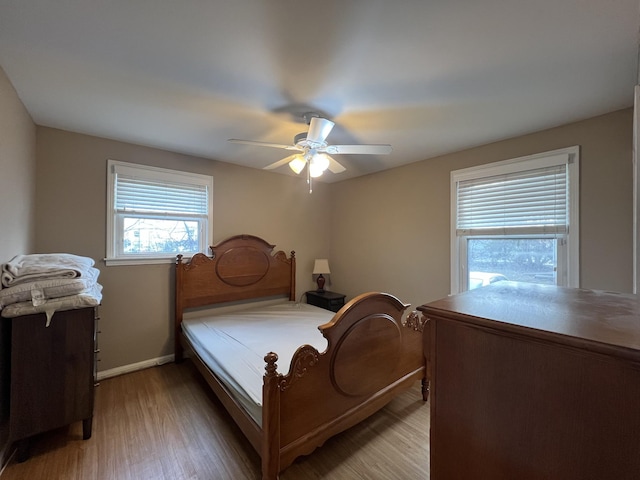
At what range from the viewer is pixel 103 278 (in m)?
2.69

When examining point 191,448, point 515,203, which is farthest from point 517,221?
point 191,448

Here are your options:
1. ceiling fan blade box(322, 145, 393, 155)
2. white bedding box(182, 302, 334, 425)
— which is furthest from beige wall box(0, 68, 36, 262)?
ceiling fan blade box(322, 145, 393, 155)

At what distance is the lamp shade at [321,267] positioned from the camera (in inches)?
164

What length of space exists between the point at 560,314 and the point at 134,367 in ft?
11.6

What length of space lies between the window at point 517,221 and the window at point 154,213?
2930 mm

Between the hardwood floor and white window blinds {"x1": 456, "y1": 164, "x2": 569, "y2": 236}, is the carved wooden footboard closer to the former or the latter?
the hardwood floor

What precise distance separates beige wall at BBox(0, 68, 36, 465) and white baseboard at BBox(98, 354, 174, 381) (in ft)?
3.37

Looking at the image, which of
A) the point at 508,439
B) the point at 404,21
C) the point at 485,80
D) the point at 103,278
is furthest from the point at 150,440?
the point at 485,80

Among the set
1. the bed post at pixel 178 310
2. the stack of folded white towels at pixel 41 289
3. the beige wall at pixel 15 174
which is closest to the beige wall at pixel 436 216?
the bed post at pixel 178 310

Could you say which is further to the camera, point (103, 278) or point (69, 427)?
point (103, 278)

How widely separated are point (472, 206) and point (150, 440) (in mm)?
3417

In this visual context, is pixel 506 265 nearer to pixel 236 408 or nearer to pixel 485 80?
pixel 485 80

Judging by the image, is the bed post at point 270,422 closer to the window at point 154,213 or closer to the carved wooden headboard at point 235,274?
the carved wooden headboard at point 235,274

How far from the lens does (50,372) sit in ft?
5.63
